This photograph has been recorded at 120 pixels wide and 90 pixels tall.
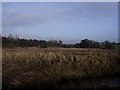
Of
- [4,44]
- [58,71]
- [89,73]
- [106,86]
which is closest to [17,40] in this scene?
[4,44]

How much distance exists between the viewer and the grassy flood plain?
596 cm

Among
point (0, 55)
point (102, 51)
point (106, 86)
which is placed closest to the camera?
point (106, 86)

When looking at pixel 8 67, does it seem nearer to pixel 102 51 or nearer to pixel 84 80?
pixel 84 80

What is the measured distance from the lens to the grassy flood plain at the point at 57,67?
5957 millimetres

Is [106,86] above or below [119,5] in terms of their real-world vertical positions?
below

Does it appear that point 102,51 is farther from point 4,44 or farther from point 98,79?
point 4,44

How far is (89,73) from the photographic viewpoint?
6.58 meters

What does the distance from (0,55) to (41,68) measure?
103cm

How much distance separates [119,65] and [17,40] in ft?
9.01

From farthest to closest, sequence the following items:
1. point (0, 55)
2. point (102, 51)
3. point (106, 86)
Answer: point (102, 51) < point (0, 55) < point (106, 86)

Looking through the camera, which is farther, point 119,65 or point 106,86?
point 119,65

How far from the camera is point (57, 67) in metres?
6.54

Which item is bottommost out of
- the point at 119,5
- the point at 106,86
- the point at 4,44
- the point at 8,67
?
the point at 106,86

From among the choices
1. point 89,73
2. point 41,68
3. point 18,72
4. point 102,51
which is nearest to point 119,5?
point 102,51
